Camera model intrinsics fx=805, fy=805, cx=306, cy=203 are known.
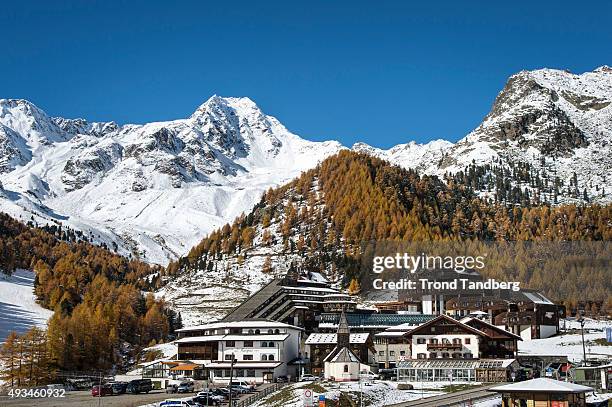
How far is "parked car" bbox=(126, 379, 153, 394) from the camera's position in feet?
321

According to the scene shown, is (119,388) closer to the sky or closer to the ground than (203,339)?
closer to the ground

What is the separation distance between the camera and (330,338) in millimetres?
128500

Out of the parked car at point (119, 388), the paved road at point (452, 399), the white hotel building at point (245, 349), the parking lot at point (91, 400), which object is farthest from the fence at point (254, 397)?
the white hotel building at point (245, 349)

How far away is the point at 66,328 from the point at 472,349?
74.1 metres

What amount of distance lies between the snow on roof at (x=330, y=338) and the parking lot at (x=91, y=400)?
31432 millimetres

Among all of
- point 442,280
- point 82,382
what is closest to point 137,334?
point 82,382

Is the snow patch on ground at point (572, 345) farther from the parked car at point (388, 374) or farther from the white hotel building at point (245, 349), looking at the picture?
the white hotel building at point (245, 349)

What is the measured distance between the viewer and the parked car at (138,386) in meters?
97.8

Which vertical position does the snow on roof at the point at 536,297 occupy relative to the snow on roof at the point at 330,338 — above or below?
above

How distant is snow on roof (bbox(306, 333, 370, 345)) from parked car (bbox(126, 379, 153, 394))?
3420 centimetres

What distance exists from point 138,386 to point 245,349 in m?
27.2

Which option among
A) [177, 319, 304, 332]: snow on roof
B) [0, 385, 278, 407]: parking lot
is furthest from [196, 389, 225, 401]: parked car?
[177, 319, 304, 332]: snow on roof

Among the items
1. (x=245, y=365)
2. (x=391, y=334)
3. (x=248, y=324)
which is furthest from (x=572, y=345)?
(x=245, y=365)

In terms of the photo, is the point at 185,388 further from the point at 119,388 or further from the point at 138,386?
the point at 119,388
